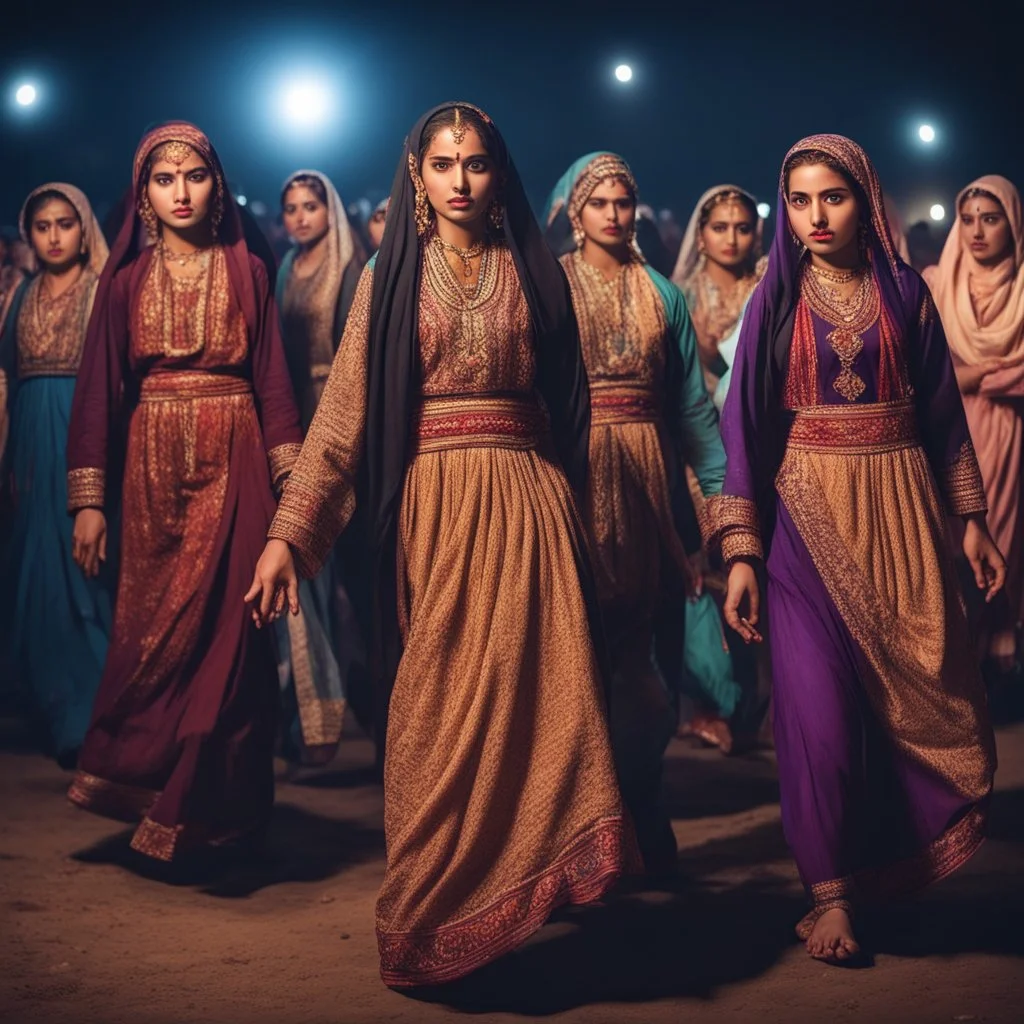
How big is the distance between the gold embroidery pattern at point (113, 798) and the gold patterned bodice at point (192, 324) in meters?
1.25

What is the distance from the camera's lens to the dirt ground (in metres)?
4.21

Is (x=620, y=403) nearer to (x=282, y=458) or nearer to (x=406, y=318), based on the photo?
(x=282, y=458)

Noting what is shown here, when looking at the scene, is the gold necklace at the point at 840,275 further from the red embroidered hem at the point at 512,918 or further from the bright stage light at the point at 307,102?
the bright stage light at the point at 307,102

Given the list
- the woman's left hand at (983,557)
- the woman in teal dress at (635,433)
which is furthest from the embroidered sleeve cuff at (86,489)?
the woman's left hand at (983,557)

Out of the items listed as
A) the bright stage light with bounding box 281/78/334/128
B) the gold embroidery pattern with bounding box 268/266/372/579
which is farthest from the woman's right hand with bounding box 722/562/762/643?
the bright stage light with bounding box 281/78/334/128

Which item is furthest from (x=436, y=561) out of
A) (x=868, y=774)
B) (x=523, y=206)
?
(x=868, y=774)

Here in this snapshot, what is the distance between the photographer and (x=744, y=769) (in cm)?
697

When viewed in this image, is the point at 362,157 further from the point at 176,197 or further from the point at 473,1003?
the point at 473,1003

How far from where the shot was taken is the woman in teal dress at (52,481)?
7.09 metres

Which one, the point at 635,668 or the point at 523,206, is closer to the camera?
the point at 523,206

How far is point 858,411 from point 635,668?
117 centimetres

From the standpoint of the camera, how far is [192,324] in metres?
5.57

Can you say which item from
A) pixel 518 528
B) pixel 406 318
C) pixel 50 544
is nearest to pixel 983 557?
pixel 518 528

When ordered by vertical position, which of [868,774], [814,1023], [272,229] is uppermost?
A: [272,229]
